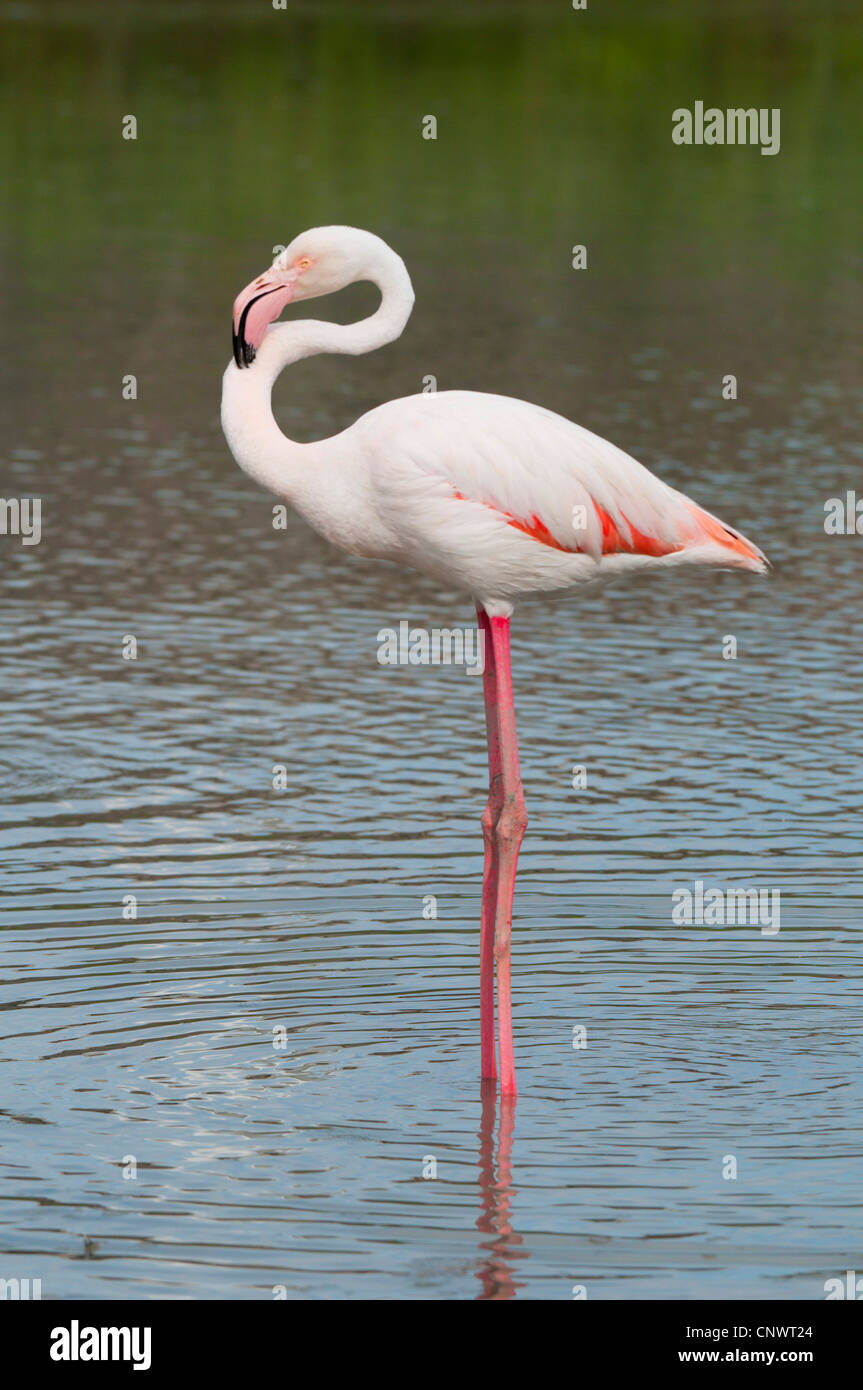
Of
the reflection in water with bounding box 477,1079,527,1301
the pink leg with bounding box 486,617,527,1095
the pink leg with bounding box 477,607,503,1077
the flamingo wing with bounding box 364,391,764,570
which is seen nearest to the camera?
the reflection in water with bounding box 477,1079,527,1301

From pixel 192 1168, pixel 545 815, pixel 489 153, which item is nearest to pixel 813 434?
pixel 545 815

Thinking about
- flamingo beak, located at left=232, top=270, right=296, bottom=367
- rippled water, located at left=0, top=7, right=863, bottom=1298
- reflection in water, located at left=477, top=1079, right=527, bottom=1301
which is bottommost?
reflection in water, located at left=477, top=1079, right=527, bottom=1301

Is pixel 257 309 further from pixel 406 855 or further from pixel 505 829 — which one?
pixel 406 855

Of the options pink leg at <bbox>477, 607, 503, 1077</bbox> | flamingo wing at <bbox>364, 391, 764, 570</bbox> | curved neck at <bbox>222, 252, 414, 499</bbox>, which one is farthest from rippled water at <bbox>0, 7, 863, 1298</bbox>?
curved neck at <bbox>222, 252, 414, 499</bbox>

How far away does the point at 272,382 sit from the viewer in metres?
7.73

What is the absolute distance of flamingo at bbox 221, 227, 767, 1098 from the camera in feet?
25.0

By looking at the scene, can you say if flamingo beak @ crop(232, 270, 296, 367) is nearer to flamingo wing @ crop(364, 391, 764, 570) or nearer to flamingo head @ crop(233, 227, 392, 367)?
flamingo head @ crop(233, 227, 392, 367)

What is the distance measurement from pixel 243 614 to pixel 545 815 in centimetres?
410

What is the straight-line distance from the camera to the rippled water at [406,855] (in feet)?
23.2

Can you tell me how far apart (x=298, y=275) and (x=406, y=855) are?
10.5 ft

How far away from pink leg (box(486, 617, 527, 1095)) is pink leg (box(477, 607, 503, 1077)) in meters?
0.02

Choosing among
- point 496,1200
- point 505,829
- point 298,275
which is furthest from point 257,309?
point 496,1200

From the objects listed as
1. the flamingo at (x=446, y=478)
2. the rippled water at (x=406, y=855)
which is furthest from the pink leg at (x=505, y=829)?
the rippled water at (x=406, y=855)

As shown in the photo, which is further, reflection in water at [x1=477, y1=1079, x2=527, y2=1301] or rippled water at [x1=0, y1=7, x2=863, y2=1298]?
rippled water at [x1=0, y1=7, x2=863, y2=1298]
